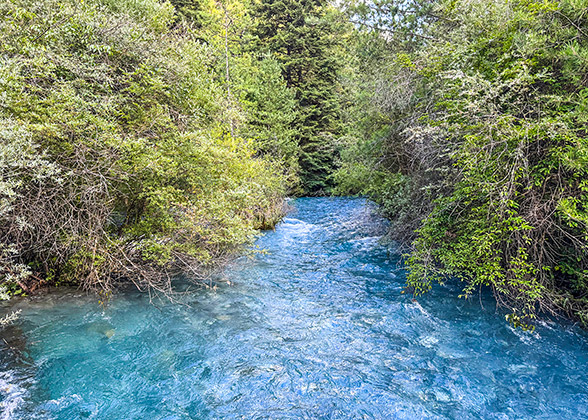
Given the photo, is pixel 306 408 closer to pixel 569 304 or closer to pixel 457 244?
pixel 457 244

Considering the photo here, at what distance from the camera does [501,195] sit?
382 cm

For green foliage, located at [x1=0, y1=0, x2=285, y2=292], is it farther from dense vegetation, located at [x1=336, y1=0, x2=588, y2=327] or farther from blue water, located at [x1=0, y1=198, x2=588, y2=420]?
dense vegetation, located at [x1=336, y1=0, x2=588, y2=327]

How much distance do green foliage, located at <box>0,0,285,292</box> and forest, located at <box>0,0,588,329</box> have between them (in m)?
0.04

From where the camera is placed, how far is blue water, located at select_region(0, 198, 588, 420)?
10.8ft

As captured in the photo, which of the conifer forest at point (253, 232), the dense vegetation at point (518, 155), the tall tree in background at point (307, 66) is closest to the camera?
the conifer forest at point (253, 232)

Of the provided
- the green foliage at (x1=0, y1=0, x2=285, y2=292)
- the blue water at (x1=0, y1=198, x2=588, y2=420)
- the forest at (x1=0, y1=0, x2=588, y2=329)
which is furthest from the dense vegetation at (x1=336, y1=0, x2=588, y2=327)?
the green foliage at (x1=0, y1=0, x2=285, y2=292)

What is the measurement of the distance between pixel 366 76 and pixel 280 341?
779cm

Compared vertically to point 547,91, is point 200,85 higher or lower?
higher

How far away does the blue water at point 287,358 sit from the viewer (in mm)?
3305

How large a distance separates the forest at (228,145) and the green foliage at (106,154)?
36mm

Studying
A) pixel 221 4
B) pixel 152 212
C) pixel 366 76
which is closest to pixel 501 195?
pixel 152 212

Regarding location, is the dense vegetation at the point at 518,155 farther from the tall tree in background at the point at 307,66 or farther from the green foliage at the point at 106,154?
the tall tree in background at the point at 307,66

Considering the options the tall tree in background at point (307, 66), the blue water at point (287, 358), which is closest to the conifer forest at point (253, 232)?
the blue water at point (287, 358)

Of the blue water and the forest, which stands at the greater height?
the forest
